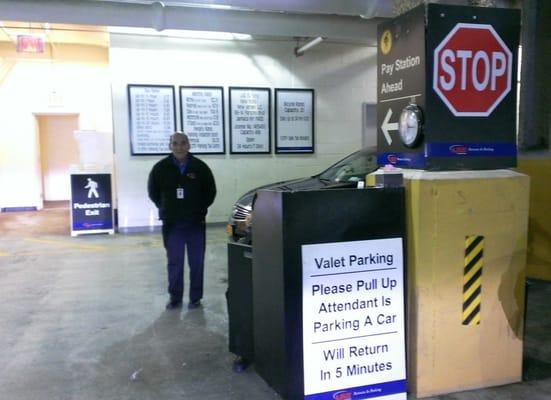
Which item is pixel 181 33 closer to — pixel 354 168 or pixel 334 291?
pixel 354 168

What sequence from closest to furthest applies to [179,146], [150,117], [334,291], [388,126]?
[334,291]
[388,126]
[179,146]
[150,117]

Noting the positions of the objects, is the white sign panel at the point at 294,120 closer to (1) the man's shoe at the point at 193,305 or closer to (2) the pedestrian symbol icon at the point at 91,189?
(2) the pedestrian symbol icon at the point at 91,189

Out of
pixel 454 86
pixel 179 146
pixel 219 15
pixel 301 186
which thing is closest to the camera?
pixel 454 86

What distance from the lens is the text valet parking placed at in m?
2.64

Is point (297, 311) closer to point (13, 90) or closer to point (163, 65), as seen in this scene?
point (163, 65)

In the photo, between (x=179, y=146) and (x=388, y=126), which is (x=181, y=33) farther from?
(x=388, y=126)

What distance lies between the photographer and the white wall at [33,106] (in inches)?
448

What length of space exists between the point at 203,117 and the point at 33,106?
5.15 metres

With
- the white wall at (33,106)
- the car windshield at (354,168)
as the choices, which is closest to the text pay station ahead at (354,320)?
the car windshield at (354,168)

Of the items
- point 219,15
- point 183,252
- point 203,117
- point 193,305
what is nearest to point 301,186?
point 183,252

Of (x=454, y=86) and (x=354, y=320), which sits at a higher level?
(x=454, y=86)

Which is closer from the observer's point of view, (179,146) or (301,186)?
(179,146)

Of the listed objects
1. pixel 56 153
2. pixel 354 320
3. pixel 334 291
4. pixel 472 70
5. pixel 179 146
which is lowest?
pixel 354 320

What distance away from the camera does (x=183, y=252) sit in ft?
14.6
